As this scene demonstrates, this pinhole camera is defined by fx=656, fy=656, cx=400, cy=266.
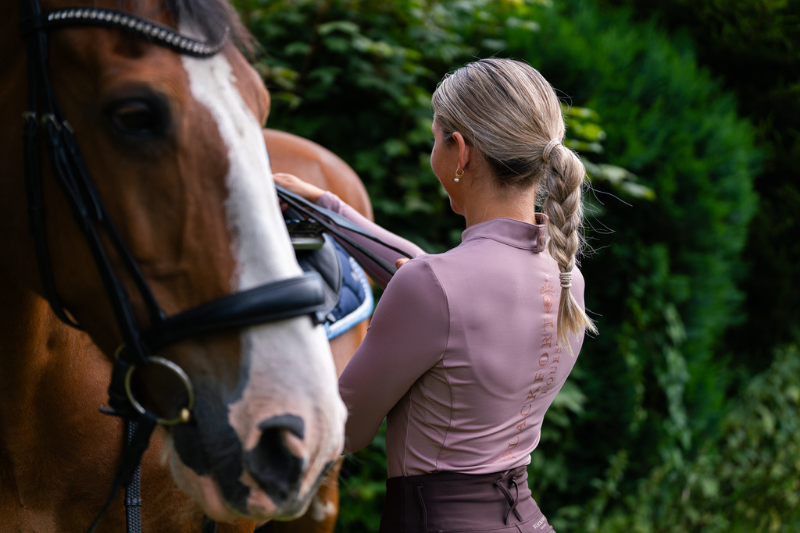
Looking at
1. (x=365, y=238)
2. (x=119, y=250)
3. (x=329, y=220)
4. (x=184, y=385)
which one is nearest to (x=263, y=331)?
(x=184, y=385)

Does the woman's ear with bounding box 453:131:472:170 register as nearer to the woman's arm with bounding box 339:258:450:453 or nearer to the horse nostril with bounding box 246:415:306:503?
the woman's arm with bounding box 339:258:450:453

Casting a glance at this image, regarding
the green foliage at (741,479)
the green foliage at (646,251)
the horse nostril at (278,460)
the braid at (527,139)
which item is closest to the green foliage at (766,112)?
the green foliage at (741,479)

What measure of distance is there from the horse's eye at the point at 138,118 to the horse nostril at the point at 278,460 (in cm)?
49

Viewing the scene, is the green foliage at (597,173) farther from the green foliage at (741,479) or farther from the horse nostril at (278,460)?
the horse nostril at (278,460)

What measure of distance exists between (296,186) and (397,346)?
0.92 metres

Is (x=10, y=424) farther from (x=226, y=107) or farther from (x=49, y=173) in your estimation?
(x=226, y=107)

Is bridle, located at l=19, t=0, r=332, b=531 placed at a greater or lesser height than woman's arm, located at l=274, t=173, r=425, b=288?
greater

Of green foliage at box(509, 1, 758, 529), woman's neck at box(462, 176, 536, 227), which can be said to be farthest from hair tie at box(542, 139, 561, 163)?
green foliage at box(509, 1, 758, 529)

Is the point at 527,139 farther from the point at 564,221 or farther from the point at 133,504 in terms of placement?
the point at 133,504

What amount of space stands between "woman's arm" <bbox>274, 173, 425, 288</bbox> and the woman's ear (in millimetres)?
426

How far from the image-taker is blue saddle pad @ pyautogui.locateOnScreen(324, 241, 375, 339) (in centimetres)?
237

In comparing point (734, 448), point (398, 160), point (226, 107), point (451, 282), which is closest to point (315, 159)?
point (398, 160)

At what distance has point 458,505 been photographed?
1.45 m

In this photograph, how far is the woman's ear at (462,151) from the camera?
1.53 metres
